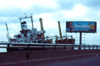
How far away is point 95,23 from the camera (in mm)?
68125

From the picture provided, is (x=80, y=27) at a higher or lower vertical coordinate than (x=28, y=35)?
higher

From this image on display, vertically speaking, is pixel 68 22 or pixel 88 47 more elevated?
pixel 68 22

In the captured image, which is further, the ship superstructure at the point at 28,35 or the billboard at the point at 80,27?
the billboard at the point at 80,27

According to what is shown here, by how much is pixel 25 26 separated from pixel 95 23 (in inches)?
756

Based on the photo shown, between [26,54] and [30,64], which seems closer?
[30,64]

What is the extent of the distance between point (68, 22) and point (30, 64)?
4923 cm

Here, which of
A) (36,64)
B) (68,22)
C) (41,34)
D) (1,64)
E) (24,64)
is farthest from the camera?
(68,22)

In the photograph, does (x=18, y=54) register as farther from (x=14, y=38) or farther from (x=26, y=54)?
(x=14, y=38)

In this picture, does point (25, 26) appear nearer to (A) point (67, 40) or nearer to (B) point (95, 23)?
(A) point (67, 40)

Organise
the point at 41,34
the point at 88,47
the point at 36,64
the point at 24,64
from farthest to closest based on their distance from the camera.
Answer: the point at 41,34 → the point at 88,47 → the point at 36,64 → the point at 24,64

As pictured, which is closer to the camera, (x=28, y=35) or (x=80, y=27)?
(x=28, y=35)

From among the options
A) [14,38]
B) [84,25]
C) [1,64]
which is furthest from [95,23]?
[1,64]

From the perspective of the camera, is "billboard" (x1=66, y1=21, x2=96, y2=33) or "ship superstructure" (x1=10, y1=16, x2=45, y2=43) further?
"billboard" (x1=66, y1=21, x2=96, y2=33)

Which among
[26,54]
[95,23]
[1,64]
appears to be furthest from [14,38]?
[1,64]
